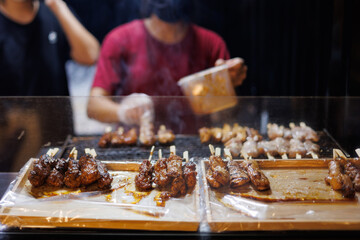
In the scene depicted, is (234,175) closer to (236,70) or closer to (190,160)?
(190,160)

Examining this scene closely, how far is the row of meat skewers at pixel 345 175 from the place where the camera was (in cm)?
291

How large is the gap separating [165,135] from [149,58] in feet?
5.60

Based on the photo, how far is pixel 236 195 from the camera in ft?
9.58

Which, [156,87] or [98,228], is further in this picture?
[156,87]

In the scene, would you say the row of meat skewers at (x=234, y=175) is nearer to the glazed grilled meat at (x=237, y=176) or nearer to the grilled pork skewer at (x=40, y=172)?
the glazed grilled meat at (x=237, y=176)

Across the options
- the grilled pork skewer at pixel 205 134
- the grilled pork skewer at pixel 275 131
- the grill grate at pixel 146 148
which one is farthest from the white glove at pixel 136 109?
the grilled pork skewer at pixel 275 131

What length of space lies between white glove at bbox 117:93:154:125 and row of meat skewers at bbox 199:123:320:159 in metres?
0.73

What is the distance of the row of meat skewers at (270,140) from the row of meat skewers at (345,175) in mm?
356

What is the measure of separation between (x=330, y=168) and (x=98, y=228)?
2219 millimetres

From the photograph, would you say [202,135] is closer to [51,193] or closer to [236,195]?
[236,195]

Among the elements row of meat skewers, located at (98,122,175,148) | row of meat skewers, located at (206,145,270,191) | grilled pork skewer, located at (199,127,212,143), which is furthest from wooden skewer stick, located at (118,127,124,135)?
row of meat skewers, located at (206,145,270,191)

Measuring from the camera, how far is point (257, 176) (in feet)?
9.98

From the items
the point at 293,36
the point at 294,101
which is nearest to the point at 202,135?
the point at 294,101

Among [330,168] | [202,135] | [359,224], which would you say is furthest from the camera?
[202,135]
